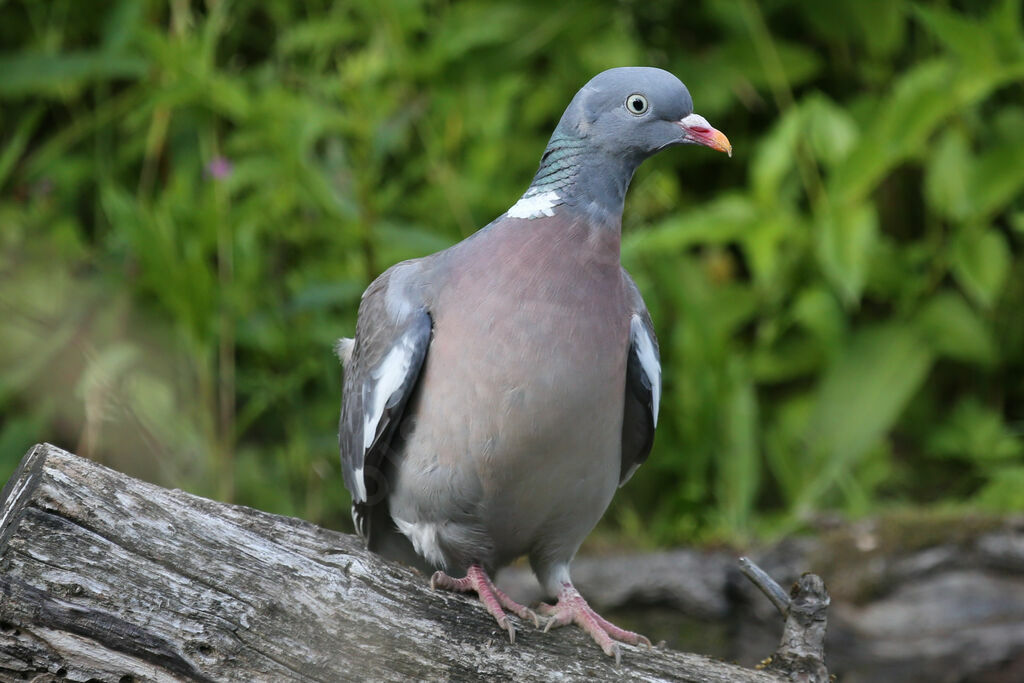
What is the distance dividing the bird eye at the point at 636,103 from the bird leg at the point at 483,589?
1.15 meters

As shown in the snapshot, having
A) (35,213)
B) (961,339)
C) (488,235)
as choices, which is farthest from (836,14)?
(35,213)

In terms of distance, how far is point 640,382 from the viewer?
9.95 feet

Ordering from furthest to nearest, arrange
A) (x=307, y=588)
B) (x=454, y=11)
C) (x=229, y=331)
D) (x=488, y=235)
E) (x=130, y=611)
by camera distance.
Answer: (x=454, y=11) → (x=229, y=331) → (x=488, y=235) → (x=307, y=588) → (x=130, y=611)

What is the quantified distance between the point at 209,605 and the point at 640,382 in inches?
47.0

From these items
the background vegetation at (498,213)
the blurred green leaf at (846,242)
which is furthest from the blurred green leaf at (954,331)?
the blurred green leaf at (846,242)

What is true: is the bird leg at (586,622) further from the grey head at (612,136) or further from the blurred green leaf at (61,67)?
the blurred green leaf at (61,67)

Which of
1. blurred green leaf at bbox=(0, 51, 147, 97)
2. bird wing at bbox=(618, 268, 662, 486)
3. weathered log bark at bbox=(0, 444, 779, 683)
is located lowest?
weathered log bark at bbox=(0, 444, 779, 683)

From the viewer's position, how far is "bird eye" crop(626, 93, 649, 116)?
291 centimetres

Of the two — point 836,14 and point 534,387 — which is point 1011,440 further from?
point 534,387

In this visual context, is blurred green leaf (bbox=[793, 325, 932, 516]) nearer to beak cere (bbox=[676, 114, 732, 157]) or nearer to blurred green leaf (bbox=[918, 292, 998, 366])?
blurred green leaf (bbox=[918, 292, 998, 366])

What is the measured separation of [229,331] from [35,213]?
1.02 m

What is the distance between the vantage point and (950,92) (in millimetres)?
4734

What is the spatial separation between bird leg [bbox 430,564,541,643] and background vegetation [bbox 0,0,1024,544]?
171 centimetres

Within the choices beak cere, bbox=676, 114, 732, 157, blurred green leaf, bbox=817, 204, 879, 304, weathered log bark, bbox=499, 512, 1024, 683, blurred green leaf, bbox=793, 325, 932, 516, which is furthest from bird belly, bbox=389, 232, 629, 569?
blurred green leaf, bbox=793, 325, 932, 516
